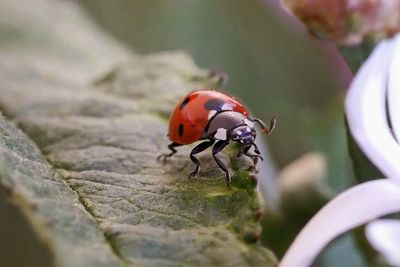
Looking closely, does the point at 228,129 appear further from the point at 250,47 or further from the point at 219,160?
the point at 250,47

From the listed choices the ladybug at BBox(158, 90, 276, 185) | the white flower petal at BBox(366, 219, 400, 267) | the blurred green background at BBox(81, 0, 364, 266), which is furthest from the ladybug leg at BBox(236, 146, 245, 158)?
the blurred green background at BBox(81, 0, 364, 266)

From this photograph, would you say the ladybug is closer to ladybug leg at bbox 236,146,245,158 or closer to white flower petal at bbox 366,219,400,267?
ladybug leg at bbox 236,146,245,158

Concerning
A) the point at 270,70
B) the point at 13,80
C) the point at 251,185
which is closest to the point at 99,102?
the point at 13,80

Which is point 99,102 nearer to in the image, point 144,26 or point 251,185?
point 251,185

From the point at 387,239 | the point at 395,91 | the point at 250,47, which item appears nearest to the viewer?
the point at 387,239

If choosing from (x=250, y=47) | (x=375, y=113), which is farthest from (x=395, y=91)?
(x=250, y=47)
